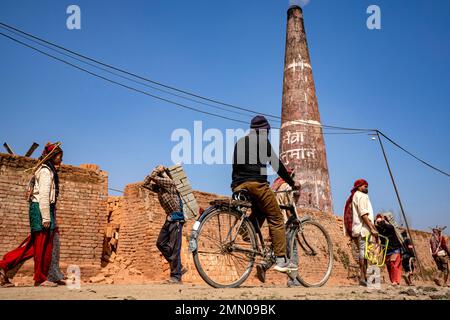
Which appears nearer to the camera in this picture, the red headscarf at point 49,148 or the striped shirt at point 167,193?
the red headscarf at point 49,148

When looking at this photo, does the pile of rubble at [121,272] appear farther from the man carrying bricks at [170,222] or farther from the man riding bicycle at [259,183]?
the man riding bicycle at [259,183]

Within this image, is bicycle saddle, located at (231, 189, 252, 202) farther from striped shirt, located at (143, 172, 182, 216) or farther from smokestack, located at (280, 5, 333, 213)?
smokestack, located at (280, 5, 333, 213)

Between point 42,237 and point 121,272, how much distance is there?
6.16m

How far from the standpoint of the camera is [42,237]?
205 inches

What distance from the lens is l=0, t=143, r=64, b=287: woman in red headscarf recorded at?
5148 millimetres

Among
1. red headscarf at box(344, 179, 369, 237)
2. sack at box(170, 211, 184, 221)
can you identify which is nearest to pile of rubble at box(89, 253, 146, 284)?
sack at box(170, 211, 184, 221)

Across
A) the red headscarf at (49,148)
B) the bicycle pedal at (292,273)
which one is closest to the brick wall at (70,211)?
the red headscarf at (49,148)

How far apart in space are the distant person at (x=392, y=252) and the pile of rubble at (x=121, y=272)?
18.7 feet

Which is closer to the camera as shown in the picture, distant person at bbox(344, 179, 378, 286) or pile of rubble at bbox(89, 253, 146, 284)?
distant person at bbox(344, 179, 378, 286)

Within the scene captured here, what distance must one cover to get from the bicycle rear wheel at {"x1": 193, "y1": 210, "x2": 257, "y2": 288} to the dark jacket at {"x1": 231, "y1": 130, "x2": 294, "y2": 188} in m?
0.44

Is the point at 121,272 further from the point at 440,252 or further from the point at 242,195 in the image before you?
the point at 440,252

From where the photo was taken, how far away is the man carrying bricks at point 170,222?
6.58 m

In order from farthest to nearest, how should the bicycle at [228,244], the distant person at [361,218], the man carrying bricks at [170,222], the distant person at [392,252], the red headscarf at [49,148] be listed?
the distant person at [392,252] < the distant person at [361,218] < the man carrying bricks at [170,222] < the red headscarf at [49,148] < the bicycle at [228,244]
